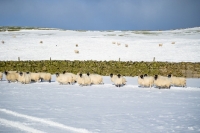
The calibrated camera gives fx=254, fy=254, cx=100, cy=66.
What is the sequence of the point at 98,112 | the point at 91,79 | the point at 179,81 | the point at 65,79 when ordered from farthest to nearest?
the point at 91,79
the point at 65,79
the point at 179,81
the point at 98,112

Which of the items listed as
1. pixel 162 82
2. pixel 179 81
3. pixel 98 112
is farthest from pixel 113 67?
pixel 98 112

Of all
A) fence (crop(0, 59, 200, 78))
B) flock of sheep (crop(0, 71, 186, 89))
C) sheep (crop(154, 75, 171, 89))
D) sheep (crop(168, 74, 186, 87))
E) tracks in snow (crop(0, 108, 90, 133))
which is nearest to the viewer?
tracks in snow (crop(0, 108, 90, 133))

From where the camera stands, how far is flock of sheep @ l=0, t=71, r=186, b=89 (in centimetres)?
1658

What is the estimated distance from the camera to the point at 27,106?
35.4ft

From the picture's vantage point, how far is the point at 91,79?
18.2m

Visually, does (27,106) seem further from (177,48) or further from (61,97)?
(177,48)

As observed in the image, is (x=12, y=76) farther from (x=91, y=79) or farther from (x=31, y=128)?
(x=31, y=128)

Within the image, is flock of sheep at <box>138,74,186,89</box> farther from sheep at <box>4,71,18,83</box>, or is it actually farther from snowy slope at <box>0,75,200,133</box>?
sheep at <box>4,71,18,83</box>

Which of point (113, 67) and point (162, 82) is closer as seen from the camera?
point (162, 82)

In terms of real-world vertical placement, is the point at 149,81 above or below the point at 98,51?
below

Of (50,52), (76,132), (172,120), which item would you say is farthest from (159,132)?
(50,52)

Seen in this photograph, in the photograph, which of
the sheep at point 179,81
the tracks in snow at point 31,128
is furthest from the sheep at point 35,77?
the tracks in snow at point 31,128

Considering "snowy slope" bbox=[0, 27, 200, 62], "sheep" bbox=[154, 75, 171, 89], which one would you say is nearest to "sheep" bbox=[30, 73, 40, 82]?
"sheep" bbox=[154, 75, 171, 89]

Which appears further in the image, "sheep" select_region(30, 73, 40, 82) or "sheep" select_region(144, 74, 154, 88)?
"sheep" select_region(30, 73, 40, 82)
